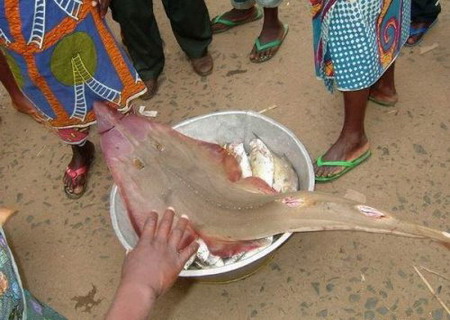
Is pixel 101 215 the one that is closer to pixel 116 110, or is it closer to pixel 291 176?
pixel 116 110

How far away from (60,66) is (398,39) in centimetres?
133

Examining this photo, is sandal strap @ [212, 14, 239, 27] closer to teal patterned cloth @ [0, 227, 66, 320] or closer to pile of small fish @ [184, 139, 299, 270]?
pile of small fish @ [184, 139, 299, 270]

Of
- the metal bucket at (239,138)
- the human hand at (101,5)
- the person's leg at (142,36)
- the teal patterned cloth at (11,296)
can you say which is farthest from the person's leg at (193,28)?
the teal patterned cloth at (11,296)

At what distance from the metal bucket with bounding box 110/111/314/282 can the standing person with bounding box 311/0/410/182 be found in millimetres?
300

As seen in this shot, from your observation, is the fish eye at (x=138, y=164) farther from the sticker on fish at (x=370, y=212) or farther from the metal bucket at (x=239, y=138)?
the sticker on fish at (x=370, y=212)

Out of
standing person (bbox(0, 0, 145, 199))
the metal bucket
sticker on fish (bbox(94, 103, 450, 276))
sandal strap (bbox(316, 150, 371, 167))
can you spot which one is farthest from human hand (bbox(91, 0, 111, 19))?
sandal strap (bbox(316, 150, 371, 167))

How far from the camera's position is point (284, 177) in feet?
6.69

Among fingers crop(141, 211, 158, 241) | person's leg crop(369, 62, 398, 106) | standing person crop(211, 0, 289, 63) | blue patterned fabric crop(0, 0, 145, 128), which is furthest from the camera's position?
standing person crop(211, 0, 289, 63)

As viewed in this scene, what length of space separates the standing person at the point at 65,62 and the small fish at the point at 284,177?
0.65 metres

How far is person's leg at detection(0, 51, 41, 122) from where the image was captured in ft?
9.20

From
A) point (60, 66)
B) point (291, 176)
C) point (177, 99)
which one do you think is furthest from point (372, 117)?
point (60, 66)

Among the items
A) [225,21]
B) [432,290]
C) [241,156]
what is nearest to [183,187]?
[241,156]

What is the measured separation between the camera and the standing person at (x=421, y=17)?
2.76 metres

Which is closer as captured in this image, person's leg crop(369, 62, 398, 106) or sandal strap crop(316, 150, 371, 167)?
sandal strap crop(316, 150, 371, 167)
